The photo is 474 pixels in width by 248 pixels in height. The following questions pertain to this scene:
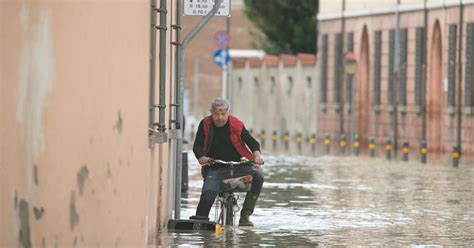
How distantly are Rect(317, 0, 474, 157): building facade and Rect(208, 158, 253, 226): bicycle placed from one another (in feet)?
84.6

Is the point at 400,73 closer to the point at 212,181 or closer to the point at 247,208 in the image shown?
the point at 247,208

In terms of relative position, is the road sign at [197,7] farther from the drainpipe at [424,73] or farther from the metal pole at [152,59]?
the drainpipe at [424,73]

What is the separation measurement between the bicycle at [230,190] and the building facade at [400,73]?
25.8m

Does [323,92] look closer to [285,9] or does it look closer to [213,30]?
[285,9]

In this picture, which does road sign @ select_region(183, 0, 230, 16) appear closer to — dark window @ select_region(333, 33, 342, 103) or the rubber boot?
the rubber boot

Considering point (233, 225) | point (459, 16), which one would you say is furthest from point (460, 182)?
point (459, 16)

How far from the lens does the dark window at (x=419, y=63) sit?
54562 mm

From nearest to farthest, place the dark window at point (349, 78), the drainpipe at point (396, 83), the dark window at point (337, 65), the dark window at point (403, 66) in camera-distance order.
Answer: the drainpipe at point (396, 83)
the dark window at point (403, 66)
the dark window at point (349, 78)
the dark window at point (337, 65)

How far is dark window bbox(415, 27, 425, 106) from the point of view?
54562 mm

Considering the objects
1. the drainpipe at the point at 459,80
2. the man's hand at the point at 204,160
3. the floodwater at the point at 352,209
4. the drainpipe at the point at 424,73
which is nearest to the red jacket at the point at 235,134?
the man's hand at the point at 204,160

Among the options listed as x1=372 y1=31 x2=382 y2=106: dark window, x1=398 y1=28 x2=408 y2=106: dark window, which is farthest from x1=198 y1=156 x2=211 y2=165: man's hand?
x1=372 y1=31 x2=382 y2=106: dark window

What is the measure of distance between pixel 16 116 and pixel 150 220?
5.32 metres

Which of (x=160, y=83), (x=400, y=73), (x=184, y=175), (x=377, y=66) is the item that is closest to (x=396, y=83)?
(x=400, y=73)

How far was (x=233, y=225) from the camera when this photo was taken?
19.8m
